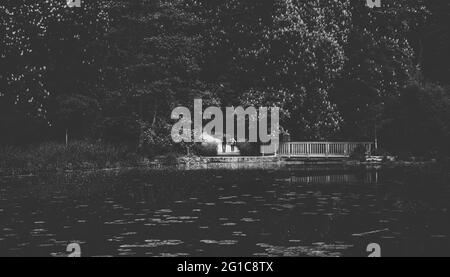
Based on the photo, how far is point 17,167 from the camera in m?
43.8

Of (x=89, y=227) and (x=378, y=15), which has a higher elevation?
(x=378, y=15)

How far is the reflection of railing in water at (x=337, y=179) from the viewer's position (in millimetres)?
36938

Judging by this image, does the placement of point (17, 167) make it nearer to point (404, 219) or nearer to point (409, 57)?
point (404, 219)

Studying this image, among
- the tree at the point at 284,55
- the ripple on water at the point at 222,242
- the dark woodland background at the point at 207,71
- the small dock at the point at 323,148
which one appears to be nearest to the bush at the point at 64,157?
the dark woodland background at the point at 207,71

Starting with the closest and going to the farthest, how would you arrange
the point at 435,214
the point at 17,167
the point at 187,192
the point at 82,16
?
1. the point at 435,214
2. the point at 187,192
3. the point at 17,167
4. the point at 82,16

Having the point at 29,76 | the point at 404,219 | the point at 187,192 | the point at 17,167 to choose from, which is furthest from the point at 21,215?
the point at 29,76

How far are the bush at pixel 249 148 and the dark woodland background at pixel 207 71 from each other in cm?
351

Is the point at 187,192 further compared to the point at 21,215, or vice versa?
the point at 187,192

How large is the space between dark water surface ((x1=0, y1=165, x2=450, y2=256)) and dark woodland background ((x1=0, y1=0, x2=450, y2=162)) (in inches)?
690

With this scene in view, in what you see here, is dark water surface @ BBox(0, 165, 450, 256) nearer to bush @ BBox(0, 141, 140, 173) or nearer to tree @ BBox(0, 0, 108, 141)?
bush @ BBox(0, 141, 140, 173)

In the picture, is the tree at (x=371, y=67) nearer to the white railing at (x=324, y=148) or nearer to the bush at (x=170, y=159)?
the white railing at (x=324, y=148)

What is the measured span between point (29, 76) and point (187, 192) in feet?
84.9

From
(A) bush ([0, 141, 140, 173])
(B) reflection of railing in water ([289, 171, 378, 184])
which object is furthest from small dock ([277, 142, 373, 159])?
(B) reflection of railing in water ([289, 171, 378, 184])

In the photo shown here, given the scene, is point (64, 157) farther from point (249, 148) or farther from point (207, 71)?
point (249, 148)
